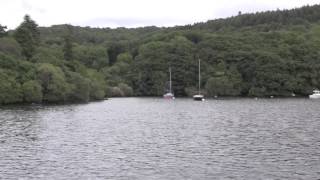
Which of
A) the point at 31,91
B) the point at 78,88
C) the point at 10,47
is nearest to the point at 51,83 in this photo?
the point at 31,91

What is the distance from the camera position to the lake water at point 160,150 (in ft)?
156

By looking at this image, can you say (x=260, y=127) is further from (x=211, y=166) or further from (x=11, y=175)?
(x=11, y=175)

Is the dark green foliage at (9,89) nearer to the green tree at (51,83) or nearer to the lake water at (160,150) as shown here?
the green tree at (51,83)

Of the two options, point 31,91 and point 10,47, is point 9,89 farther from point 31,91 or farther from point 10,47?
point 10,47

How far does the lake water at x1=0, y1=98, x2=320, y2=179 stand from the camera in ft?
156

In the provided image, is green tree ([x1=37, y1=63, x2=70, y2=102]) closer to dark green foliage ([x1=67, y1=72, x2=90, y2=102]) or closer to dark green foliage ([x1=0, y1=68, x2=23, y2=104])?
dark green foliage ([x1=67, y1=72, x2=90, y2=102])

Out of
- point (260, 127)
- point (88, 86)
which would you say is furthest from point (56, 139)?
point (88, 86)

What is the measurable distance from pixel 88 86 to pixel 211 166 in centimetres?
13291

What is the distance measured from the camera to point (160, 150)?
61.4 m

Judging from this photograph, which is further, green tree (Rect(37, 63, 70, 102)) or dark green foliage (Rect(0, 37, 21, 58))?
dark green foliage (Rect(0, 37, 21, 58))

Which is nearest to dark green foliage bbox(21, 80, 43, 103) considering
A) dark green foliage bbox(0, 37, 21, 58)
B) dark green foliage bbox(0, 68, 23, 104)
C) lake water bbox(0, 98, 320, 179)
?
dark green foliage bbox(0, 68, 23, 104)

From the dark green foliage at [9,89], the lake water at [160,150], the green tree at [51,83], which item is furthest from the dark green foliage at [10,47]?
the lake water at [160,150]

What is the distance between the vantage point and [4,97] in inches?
5881

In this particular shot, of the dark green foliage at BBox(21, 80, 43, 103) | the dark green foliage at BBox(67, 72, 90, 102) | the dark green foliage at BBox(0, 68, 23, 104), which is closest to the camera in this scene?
the dark green foliage at BBox(0, 68, 23, 104)
